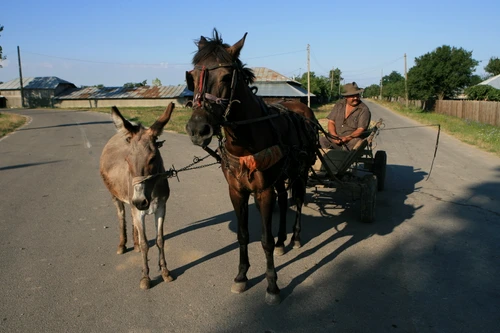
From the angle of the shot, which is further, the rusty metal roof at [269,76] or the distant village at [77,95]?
the distant village at [77,95]

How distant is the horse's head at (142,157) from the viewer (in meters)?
3.76

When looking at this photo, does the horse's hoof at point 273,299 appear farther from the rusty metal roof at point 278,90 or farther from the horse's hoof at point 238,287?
the rusty metal roof at point 278,90

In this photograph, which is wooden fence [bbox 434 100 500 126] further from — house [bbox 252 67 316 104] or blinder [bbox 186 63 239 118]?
blinder [bbox 186 63 239 118]

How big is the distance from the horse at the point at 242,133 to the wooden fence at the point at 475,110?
2456 cm

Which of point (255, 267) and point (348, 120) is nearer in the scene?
point (255, 267)

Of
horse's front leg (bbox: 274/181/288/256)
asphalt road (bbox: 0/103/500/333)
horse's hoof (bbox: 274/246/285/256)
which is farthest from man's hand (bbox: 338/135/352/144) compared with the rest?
horse's hoof (bbox: 274/246/285/256)

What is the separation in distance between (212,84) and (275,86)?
40641 millimetres

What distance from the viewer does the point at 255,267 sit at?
473 cm

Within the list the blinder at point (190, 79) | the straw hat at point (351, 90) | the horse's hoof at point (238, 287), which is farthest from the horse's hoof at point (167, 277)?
the straw hat at point (351, 90)

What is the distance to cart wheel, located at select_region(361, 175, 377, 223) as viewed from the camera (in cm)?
591

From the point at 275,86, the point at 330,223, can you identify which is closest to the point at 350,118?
the point at 330,223

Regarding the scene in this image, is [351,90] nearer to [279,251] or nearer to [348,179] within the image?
[348,179]

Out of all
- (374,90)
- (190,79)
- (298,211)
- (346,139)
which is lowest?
(298,211)

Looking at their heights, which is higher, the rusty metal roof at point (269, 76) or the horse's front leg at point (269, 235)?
the rusty metal roof at point (269, 76)
